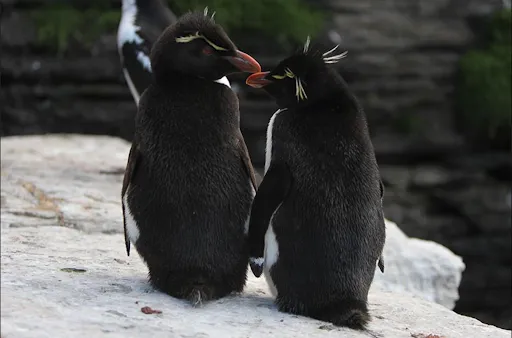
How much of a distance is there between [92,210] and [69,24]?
317 centimetres

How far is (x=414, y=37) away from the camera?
7273 mm

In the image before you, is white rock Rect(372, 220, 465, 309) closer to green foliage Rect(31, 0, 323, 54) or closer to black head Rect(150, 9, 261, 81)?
black head Rect(150, 9, 261, 81)

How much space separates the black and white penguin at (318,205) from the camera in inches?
92.9

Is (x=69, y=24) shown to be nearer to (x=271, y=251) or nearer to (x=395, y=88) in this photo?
(x=395, y=88)

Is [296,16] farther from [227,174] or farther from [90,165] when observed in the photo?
[227,174]

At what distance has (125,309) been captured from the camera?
7.19 feet

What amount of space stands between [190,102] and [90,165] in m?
2.66

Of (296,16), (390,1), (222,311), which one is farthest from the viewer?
(390,1)

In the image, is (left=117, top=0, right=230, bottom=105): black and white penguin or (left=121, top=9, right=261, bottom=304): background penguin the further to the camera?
(left=117, top=0, right=230, bottom=105): black and white penguin

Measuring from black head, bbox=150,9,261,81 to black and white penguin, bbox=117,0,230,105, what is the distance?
2600mm

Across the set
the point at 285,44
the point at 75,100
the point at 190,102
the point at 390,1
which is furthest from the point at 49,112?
the point at 190,102

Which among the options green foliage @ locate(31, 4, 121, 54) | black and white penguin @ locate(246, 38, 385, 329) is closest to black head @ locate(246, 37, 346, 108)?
black and white penguin @ locate(246, 38, 385, 329)

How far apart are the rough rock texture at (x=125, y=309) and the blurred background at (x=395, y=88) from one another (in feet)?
12.5

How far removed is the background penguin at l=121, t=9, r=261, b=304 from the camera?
2416mm
